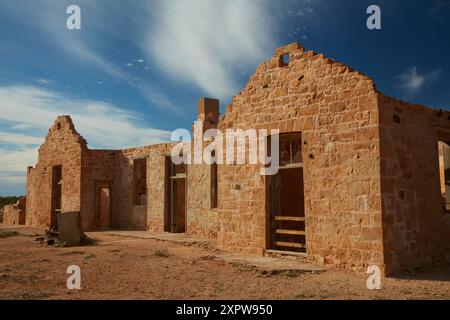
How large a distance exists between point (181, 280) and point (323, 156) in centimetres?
364

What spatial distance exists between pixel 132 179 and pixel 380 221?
38.5ft

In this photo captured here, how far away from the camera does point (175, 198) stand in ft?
49.0

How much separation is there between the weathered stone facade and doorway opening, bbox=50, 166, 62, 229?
14.7 feet

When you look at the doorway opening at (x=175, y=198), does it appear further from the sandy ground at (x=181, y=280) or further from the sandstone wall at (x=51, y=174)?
the sandy ground at (x=181, y=280)

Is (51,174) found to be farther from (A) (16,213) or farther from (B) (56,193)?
(A) (16,213)

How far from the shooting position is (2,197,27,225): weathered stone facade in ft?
71.4

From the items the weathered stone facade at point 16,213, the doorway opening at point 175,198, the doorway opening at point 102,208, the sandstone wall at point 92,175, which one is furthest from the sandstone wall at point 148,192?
the weathered stone facade at point 16,213

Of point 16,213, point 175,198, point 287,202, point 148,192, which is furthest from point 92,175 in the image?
point 287,202

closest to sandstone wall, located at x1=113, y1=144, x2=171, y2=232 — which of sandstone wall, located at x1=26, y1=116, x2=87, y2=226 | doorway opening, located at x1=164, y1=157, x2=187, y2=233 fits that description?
doorway opening, located at x1=164, y1=157, x2=187, y2=233

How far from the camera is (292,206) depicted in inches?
448

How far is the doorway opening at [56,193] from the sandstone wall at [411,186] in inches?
608

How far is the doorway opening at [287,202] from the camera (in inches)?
353
